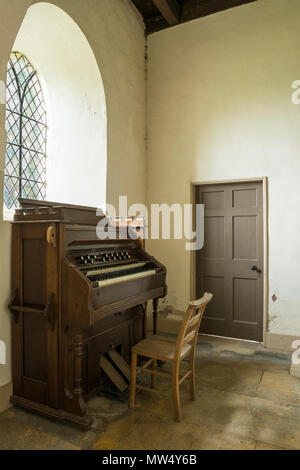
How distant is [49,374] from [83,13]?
3.59m

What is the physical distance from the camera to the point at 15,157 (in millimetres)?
3422

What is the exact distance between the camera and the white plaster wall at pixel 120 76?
3.55 m

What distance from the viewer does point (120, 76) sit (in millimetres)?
4137

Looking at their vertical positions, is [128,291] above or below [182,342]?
above

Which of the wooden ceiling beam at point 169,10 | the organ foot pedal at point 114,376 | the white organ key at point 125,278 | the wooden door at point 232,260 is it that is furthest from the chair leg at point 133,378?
the wooden ceiling beam at point 169,10

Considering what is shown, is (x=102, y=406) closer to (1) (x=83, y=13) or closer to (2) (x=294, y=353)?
(2) (x=294, y=353)

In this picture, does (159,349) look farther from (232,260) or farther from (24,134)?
(24,134)

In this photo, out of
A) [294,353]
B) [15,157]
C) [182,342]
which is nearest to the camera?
[182,342]

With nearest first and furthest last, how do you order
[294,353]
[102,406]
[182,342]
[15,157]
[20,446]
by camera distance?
[20,446], [182,342], [102,406], [15,157], [294,353]

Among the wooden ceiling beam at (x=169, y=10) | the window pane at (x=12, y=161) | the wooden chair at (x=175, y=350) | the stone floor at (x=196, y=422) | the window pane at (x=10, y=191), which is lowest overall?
the stone floor at (x=196, y=422)

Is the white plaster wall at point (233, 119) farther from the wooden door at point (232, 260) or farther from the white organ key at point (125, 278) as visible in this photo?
the white organ key at point (125, 278)

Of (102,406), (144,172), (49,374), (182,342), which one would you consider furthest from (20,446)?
(144,172)

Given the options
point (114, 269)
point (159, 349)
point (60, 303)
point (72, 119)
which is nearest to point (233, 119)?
point (72, 119)

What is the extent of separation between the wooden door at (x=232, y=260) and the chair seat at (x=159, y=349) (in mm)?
1991
